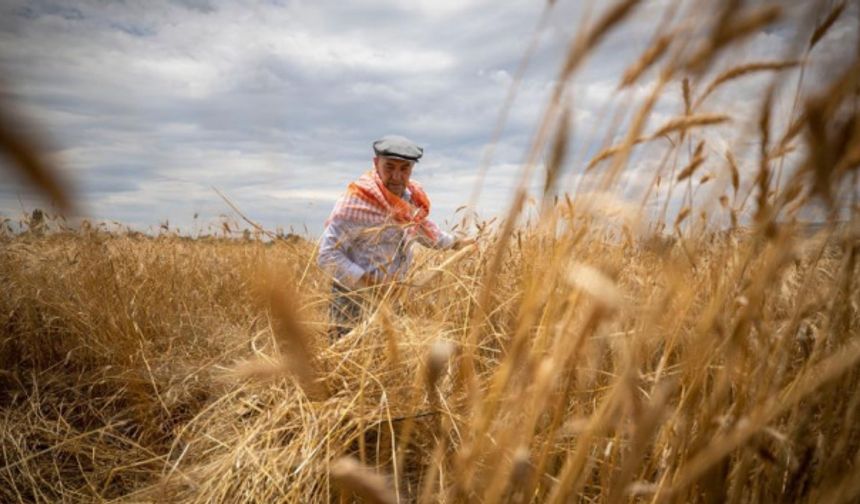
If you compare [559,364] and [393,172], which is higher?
[393,172]

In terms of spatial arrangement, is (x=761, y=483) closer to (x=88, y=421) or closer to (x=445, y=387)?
(x=445, y=387)

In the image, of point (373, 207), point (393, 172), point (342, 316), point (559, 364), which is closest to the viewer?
point (559, 364)

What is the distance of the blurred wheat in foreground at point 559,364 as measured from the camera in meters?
0.63

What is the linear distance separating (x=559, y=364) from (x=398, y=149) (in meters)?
2.67

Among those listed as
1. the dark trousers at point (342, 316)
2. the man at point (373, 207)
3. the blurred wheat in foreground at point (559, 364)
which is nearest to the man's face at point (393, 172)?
the man at point (373, 207)

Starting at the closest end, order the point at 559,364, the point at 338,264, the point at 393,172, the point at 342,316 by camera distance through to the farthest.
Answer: the point at 559,364
the point at 342,316
the point at 338,264
the point at 393,172

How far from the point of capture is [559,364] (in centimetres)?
62

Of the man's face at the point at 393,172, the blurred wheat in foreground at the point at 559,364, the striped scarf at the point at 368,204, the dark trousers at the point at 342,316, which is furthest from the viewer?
the man's face at the point at 393,172

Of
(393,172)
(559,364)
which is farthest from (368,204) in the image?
(559,364)

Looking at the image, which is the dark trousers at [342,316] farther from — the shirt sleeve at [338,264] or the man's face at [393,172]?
the man's face at [393,172]

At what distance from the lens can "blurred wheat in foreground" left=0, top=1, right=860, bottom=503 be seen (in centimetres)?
63

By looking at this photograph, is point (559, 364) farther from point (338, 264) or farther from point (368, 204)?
point (368, 204)

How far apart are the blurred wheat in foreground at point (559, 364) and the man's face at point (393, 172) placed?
3.38 feet

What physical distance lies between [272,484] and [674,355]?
58.8 inches
